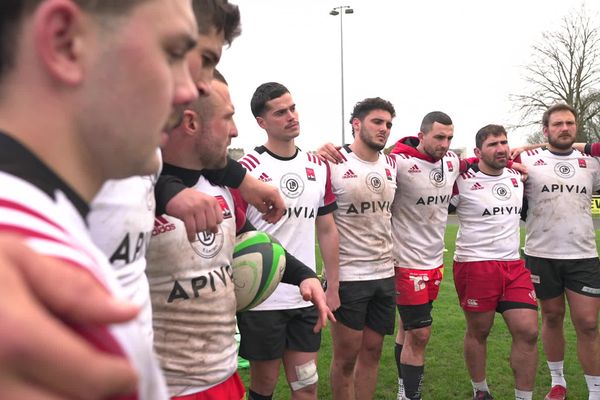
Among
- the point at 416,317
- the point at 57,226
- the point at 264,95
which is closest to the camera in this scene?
the point at 57,226

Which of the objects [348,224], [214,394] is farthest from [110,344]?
[348,224]

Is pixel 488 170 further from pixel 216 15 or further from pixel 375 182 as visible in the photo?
pixel 216 15

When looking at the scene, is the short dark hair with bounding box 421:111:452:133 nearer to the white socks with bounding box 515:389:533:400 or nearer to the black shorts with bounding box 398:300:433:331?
the black shorts with bounding box 398:300:433:331

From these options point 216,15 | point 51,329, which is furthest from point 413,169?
point 51,329

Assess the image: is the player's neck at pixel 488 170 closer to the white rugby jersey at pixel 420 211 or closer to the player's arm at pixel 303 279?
the white rugby jersey at pixel 420 211

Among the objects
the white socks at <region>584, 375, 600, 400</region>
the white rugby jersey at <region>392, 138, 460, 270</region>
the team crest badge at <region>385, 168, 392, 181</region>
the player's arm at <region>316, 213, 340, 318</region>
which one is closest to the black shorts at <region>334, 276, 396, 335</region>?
the player's arm at <region>316, 213, 340, 318</region>

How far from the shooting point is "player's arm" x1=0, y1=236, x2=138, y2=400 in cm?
50

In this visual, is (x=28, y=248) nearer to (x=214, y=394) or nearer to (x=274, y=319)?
(x=214, y=394)

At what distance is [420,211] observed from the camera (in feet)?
17.9

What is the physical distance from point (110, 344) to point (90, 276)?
0.27 ft

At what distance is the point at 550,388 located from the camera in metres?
5.37

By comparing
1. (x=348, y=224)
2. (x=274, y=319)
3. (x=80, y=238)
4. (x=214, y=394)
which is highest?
(x=80, y=238)

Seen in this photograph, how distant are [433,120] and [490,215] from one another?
114cm

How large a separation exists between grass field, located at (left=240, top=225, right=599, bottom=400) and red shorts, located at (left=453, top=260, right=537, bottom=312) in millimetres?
800
